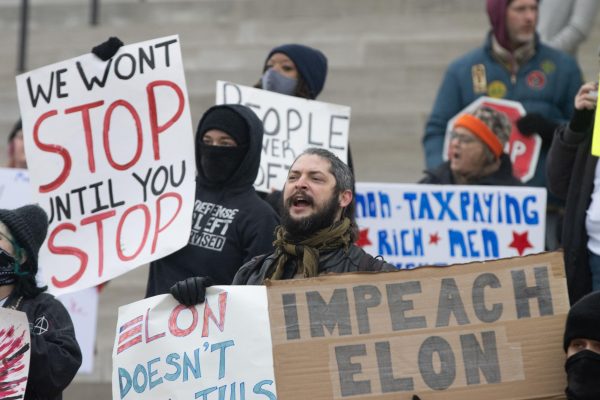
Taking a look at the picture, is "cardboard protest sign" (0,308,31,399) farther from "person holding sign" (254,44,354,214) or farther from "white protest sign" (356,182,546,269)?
"white protest sign" (356,182,546,269)

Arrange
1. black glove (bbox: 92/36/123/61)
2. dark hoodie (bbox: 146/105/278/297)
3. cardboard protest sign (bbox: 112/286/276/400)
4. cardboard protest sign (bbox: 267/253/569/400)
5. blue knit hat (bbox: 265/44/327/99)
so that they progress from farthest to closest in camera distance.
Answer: blue knit hat (bbox: 265/44/327/99) < black glove (bbox: 92/36/123/61) < dark hoodie (bbox: 146/105/278/297) < cardboard protest sign (bbox: 112/286/276/400) < cardboard protest sign (bbox: 267/253/569/400)

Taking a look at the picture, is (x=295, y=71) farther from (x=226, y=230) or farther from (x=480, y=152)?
(x=226, y=230)

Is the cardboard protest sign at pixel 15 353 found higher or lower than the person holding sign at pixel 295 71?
lower

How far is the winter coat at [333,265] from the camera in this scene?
608cm

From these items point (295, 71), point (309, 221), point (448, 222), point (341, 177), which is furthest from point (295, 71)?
point (309, 221)

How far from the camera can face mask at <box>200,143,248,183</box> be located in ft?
23.6

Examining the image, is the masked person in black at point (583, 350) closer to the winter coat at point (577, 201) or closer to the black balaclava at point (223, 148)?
the winter coat at point (577, 201)

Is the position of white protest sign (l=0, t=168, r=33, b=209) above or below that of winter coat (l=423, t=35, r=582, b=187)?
below

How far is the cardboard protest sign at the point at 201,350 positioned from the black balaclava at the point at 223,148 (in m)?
1.25

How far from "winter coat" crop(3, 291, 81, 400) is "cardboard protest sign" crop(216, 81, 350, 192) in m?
2.31

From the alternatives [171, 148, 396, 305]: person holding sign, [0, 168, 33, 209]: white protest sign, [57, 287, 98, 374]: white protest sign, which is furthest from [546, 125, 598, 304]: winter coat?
[57, 287, 98, 374]: white protest sign

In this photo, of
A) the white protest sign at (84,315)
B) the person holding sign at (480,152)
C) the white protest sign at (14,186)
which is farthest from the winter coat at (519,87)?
the white protest sign at (14,186)

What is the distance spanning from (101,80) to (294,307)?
2335 mm

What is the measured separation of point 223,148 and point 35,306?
135 centimetres
